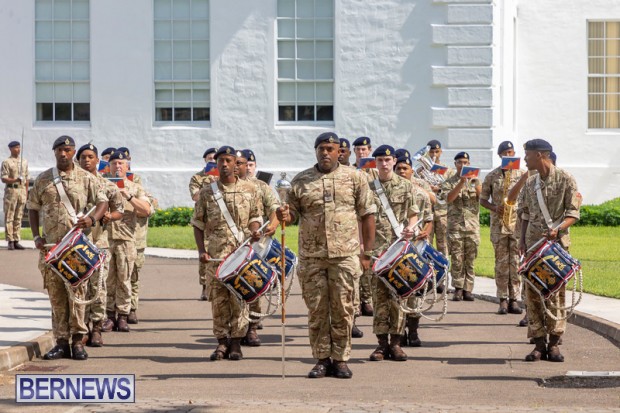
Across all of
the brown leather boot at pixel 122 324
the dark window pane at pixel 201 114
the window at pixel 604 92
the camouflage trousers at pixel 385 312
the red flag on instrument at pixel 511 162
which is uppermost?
the window at pixel 604 92

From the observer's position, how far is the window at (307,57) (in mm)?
29875

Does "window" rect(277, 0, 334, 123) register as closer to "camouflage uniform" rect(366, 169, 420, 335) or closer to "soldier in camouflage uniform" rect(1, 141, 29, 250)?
"soldier in camouflage uniform" rect(1, 141, 29, 250)

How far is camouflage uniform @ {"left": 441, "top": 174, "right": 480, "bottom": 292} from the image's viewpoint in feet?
59.9

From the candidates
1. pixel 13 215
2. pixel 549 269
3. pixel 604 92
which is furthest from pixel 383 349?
pixel 604 92

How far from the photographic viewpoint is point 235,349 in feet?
43.2

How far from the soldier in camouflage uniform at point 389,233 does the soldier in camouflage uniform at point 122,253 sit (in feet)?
10.4

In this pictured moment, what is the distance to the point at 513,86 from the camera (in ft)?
107

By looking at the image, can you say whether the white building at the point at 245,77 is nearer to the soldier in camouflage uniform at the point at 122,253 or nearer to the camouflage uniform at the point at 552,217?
the soldier in camouflage uniform at the point at 122,253

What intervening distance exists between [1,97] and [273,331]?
1662 centimetres

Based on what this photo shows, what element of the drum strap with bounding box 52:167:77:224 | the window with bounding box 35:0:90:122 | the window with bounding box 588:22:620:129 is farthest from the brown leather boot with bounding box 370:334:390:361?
the window with bounding box 588:22:620:129

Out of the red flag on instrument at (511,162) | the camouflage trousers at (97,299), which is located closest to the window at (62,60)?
the red flag on instrument at (511,162)

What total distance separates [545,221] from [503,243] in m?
3.95

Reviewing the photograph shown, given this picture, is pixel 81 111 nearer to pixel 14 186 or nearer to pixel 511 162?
pixel 14 186

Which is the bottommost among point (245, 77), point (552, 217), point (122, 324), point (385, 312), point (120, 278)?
point (122, 324)
